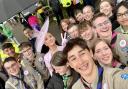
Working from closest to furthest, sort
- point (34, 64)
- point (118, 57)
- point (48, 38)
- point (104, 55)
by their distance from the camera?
point (104, 55) → point (118, 57) → point (48, 38) → point (34, 64)

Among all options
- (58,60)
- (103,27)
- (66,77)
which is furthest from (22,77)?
(103,27)

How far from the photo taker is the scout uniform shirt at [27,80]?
655cm

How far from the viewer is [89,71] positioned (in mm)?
4148

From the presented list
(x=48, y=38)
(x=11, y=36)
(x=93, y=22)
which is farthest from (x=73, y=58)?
(x=11, y=36)

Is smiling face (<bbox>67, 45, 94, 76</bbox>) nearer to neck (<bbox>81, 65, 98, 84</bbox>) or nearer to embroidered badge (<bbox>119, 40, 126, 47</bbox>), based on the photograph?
neck (<bbox>81, 65, 98, 84</bbox>)

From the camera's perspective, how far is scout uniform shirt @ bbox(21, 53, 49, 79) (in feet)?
21.8

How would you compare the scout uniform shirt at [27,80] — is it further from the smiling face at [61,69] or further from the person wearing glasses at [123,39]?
the person wearing glasses at [123,39]

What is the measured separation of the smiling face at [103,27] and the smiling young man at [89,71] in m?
0.89

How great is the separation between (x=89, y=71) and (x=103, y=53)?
442 mm

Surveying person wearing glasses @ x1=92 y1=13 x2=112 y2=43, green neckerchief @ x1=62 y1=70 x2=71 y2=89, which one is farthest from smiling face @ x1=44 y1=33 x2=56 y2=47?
person wearing glasses @ x1=92 y1=13 x2=112 y2=43

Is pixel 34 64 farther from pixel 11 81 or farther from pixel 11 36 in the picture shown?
pixel 11 36

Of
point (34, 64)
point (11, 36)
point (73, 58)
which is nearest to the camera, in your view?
point (73, 58)

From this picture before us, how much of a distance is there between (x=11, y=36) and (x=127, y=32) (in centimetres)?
582

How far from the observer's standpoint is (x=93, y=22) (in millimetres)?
5477
